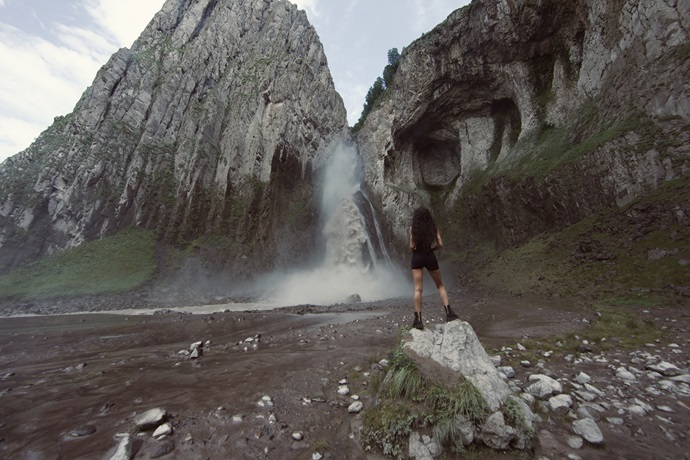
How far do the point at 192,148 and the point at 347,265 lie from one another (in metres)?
31.9

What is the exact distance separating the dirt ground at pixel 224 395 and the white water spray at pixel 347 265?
62.2ft

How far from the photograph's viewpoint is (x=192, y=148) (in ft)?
154

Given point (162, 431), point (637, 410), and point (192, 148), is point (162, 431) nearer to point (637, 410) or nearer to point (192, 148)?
point (637, 410)

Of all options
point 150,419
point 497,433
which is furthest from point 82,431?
point 497,433

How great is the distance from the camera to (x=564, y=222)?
73.7 feet

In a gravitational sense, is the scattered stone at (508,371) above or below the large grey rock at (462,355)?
below

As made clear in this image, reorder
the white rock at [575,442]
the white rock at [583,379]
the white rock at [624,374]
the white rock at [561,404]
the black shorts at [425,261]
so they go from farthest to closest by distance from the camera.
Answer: the black shorts at [425,261]
the white rock at [624,374]
the white rock at [583,379]
the white rock at [561,404]
the white rock at [575,442]

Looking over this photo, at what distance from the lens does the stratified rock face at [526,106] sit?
18.5m

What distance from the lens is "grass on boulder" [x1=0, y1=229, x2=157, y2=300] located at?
32.0 meters

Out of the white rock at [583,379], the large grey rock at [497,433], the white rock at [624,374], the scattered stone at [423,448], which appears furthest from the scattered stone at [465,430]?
the white rock at [624,374]

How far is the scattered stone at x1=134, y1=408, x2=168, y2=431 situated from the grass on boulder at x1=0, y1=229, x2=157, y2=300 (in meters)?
34.6

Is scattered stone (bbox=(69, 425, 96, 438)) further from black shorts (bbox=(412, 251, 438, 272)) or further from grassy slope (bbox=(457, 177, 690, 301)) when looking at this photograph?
grassy slope (bbox=(457, 177, 690, 301))

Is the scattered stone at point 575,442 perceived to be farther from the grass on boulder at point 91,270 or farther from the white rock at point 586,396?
the grass on boulder at point 91,270

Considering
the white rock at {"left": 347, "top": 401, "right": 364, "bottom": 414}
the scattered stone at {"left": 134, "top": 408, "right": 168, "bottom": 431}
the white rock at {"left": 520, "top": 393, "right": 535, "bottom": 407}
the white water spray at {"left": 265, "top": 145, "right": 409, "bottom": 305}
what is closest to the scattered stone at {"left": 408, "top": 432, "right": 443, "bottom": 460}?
the white rock at {"left": 347, "top": 401, "right": 364, "bottom": 414}
